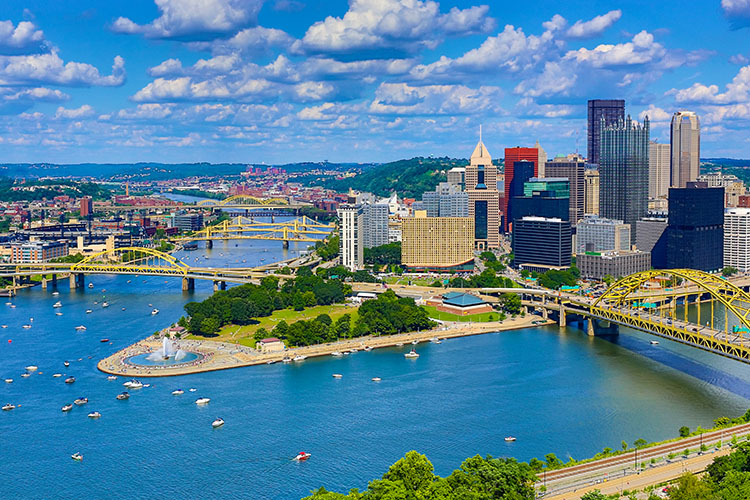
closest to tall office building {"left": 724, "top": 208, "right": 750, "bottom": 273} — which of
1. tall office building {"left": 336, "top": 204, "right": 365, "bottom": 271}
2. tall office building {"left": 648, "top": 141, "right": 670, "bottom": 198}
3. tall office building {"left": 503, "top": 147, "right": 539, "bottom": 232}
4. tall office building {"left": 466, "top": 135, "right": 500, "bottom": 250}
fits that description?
tall office building {"left": 466, "top": 135, "right": 500, "bottom": 250}

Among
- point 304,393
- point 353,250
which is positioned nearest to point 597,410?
point 304,393

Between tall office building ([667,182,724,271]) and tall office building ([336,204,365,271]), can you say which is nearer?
tall office building ([667,182,724,271])

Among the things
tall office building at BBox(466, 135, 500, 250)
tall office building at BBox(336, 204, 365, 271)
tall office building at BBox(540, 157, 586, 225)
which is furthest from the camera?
tall office building at BBox(540, 157, 586, 225)

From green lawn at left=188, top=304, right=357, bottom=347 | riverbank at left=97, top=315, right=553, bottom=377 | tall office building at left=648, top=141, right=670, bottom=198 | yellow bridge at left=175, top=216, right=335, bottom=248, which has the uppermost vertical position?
tall office building at left=648, top=141, right=670, bottom=198

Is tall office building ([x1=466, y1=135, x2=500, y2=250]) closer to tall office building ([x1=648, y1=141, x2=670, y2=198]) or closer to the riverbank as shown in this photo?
the riverbank

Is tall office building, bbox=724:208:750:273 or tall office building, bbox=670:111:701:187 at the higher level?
tall office building, bbox=670:111:701:187

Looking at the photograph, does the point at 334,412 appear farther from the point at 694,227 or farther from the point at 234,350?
the point at 694,227

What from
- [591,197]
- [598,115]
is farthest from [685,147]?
[591,197]
